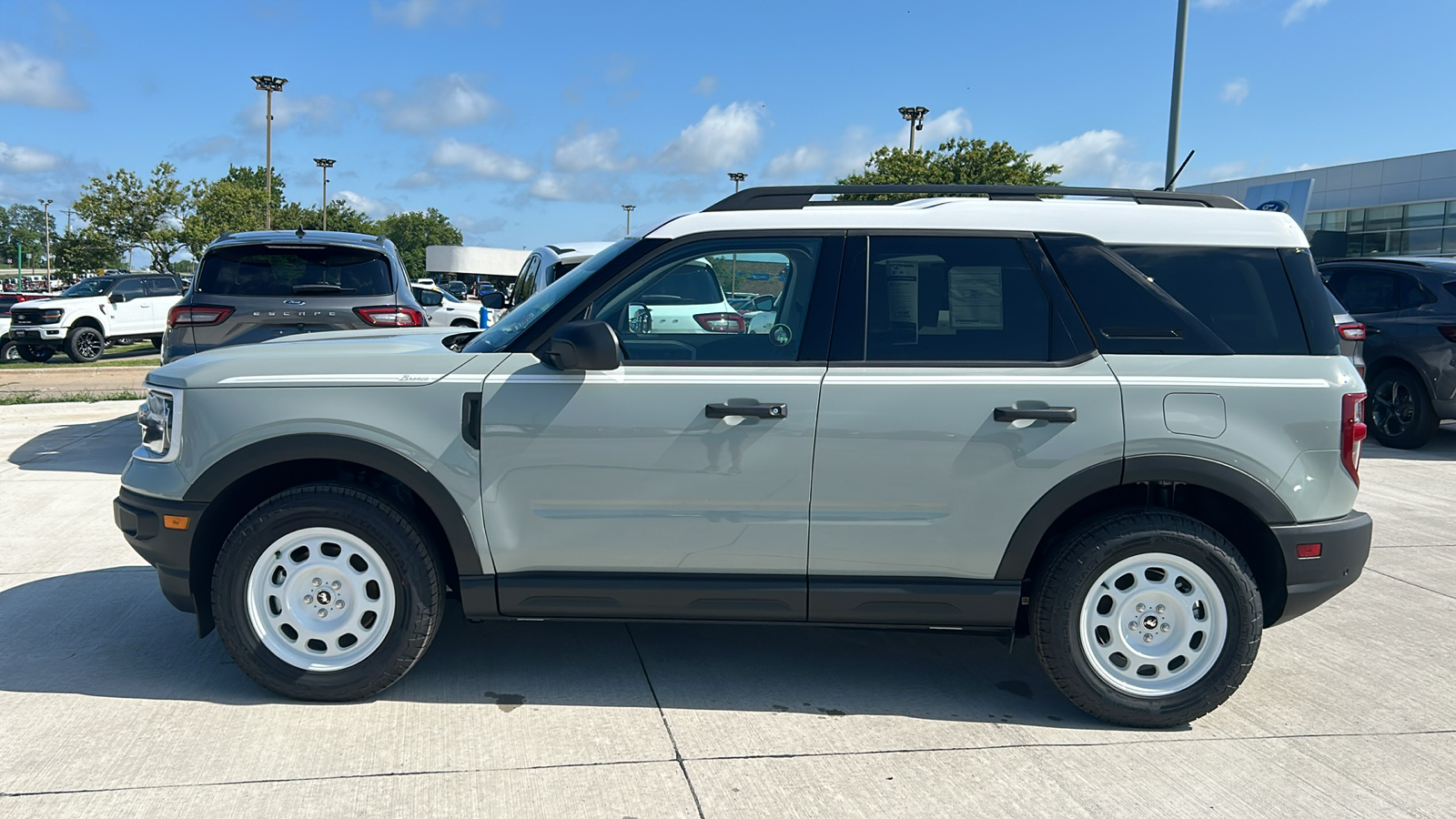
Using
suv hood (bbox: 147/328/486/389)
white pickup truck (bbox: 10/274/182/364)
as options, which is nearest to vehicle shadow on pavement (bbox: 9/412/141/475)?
suv hood (bbox: 147/328/486/389)

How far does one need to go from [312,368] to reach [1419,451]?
10327 millimetres

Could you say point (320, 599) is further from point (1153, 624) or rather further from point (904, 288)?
point (1153, 624)

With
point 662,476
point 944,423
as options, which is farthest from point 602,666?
point 944,423

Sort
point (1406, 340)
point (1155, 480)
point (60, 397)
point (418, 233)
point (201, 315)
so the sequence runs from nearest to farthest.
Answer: point (1155, 480)
point (201, 315)
point (1406, 340)
point (60, 397)
point (418, 233)

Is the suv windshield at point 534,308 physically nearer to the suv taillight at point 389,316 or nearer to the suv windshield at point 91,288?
the suv taillight at point 389,316

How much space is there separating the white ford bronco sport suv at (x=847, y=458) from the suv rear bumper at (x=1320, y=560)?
11 mm

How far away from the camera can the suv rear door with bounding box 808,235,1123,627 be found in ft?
12.2

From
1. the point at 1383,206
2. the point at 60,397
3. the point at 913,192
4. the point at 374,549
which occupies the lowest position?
the point at 60,397

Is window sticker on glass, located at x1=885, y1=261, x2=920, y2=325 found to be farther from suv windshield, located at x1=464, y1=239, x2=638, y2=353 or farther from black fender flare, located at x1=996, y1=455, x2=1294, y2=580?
suv windshield, located at x1=464, y1=239, x2=638, y2=353

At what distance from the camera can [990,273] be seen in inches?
152

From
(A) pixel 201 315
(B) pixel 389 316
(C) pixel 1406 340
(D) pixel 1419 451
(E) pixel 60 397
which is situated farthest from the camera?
(E) pixel 60 397

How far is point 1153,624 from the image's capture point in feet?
12.6

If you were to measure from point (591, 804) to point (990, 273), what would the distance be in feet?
7.42

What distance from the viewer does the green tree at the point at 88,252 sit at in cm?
4756
